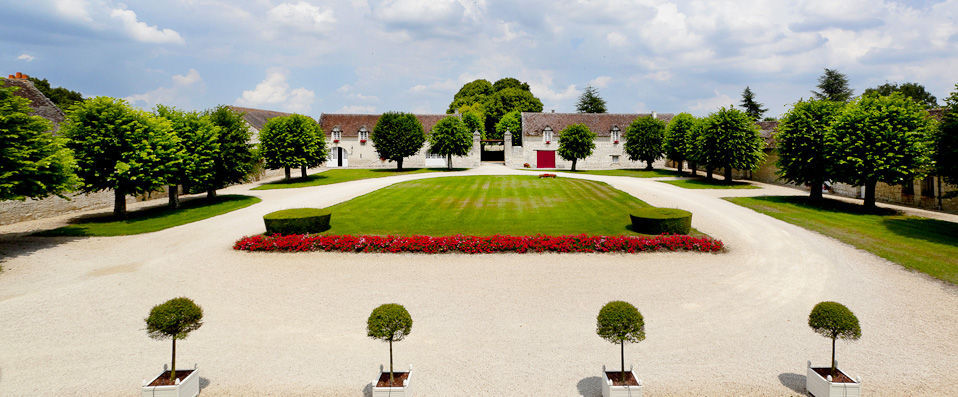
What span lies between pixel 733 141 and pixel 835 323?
36.6 m

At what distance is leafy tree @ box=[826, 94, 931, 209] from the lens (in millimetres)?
24656

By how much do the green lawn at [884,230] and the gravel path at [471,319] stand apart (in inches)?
44.9

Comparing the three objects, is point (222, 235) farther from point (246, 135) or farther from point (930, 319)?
point (930, 319)

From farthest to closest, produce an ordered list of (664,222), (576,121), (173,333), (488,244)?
(576,121) → (664,222) → (488,244) → (173,333)

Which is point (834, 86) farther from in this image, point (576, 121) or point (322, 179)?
point (322, 179)

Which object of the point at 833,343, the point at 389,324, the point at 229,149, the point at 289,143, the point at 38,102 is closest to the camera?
the point at 833,343

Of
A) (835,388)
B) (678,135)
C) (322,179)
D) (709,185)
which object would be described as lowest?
(835,388)

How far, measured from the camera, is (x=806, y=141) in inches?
1161

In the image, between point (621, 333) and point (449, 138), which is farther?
point (449, 138)

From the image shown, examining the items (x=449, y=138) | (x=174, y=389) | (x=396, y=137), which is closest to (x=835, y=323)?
(x=174, y=389)

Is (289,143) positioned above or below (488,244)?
above

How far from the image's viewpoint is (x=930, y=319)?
437 inches

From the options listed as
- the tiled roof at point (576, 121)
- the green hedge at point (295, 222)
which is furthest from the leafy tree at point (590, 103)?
the green hedge at point (295, 222)

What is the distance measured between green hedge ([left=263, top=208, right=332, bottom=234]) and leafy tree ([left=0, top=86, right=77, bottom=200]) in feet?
26.9
